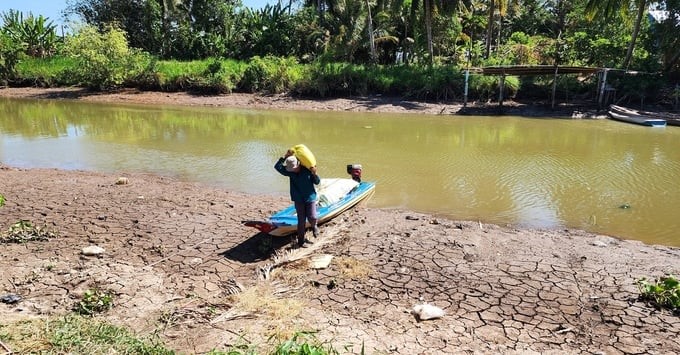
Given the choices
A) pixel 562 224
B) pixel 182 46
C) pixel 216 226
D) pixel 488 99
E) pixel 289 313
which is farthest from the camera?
pixel 182 46

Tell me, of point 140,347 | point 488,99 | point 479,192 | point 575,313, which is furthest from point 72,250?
point 488,99

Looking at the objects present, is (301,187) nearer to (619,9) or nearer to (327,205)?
(327,205)

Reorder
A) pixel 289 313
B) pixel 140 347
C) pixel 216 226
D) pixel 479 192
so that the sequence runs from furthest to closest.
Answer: pixel 479 192
pixel 216 226
pixel 289 313
pixel 140 347

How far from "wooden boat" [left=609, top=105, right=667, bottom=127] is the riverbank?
2.15 ft

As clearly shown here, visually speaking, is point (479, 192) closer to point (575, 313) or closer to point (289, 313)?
point (575, 313)

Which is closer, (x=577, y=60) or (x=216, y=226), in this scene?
(x=216, y=226)

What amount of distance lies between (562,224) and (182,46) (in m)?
31.8

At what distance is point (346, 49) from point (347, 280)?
25481 mm

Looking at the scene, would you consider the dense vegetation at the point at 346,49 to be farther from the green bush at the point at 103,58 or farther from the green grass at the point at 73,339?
the green grass at the point at 73,339

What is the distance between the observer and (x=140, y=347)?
3.78 metres

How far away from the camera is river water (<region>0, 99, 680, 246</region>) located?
9.20 m

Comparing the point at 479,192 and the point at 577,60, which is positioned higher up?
the point at 577,60

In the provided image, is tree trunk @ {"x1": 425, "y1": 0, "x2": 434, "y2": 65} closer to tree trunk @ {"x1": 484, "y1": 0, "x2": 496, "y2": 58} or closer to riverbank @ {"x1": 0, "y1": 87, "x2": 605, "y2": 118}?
tree trunk @ {"x1": 484, "y1": 0, "x2": 496, "y2": 58}

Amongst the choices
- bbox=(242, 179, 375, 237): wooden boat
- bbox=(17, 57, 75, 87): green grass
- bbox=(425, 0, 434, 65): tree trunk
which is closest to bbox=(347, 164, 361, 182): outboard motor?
bbox=(242, 179, 375, 237): wooden boat
